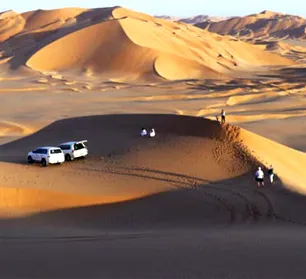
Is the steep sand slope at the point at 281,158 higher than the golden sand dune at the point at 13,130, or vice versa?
the steep sand slope at the point at 281,158

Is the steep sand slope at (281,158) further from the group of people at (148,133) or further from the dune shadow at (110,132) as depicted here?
the group of people at (148,133)

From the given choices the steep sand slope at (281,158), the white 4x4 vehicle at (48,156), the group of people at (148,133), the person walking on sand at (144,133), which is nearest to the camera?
the steep sand slope at (281,158)

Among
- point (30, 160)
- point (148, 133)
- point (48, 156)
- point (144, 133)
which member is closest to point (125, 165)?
point (48, 156)

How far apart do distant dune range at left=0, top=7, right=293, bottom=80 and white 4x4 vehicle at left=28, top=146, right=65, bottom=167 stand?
5093 cm

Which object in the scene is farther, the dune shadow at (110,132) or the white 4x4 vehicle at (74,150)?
the dune shadow at (110,132)

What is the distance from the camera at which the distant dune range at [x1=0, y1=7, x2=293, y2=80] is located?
7675 centimetres

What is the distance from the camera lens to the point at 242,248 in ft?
39.5

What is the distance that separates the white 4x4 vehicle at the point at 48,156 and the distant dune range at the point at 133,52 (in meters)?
50.9

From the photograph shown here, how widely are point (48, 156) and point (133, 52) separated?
58.5 m

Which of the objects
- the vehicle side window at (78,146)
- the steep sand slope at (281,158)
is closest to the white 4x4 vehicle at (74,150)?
the vehicle side window at (78,146)

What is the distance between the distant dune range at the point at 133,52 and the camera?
7675 centimetres

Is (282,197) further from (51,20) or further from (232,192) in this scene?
(51,20)

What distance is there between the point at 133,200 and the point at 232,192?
10.3 feet

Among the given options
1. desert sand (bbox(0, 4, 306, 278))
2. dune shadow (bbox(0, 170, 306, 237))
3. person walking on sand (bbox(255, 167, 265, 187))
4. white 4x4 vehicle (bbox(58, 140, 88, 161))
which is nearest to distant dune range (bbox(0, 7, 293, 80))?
desert sand (bbox(0, 4, 306, 278))
